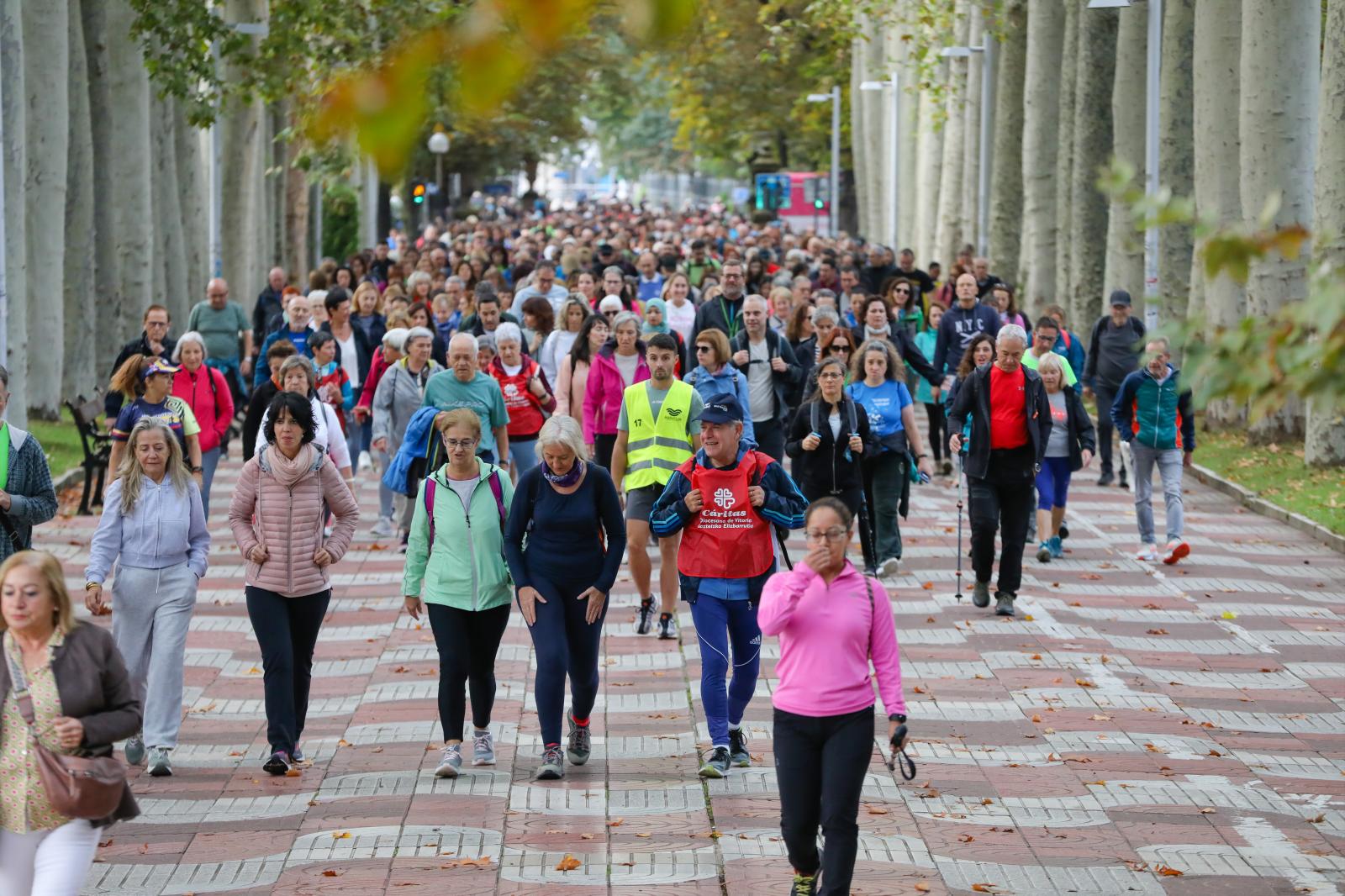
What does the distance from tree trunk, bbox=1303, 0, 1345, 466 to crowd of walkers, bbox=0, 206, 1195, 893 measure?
2.00 meters

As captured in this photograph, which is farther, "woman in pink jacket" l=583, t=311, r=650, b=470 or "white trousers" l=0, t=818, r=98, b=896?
"woman in pink jacket" l=583, t=311, r=650, b=470

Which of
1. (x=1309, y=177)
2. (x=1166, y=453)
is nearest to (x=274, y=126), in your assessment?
(x=1309, y=177)

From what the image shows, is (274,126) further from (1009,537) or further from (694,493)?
(694,493)

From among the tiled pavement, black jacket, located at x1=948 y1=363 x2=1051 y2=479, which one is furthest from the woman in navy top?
black jacket, located at x1=948 y1=363 x2=1051 y2=479

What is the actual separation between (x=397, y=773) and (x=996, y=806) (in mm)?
2798

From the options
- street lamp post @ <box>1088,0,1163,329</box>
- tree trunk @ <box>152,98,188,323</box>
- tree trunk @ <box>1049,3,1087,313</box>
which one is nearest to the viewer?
street lamp post @ <box>1088,0,1163,329</box>

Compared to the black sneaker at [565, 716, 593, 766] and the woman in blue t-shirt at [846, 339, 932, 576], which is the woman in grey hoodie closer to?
the black sneaker at [565, 716, 593, 766]

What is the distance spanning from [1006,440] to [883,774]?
442 cm

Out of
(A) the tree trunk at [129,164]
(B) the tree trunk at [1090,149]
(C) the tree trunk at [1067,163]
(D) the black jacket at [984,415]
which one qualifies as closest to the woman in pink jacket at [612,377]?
(D) the black jacket at [984,415]

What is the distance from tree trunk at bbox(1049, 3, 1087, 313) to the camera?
105 feet

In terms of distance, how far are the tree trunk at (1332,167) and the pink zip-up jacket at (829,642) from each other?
13.1m

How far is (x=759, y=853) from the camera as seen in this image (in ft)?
28.0

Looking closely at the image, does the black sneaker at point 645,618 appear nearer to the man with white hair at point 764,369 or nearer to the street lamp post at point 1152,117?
the man with white hair at point 764,369

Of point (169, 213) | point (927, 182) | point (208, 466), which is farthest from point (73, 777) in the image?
point (927, 182)
